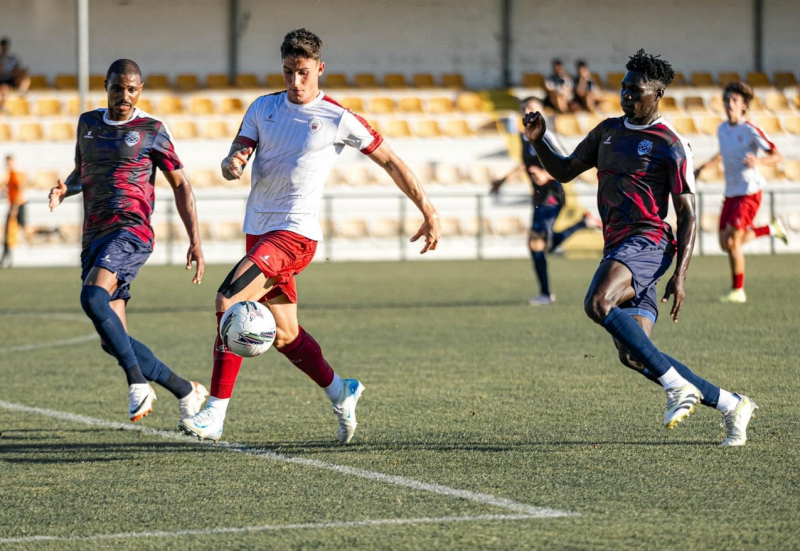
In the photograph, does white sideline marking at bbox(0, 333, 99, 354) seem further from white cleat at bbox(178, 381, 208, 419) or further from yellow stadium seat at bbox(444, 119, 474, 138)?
yellow stadium seat at bbox(444, 119, 474, 138)

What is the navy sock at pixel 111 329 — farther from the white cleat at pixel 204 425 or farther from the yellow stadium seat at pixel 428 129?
the yellow stadium seat at pixel 428 129

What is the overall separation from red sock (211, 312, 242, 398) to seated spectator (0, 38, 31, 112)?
20.9 meters

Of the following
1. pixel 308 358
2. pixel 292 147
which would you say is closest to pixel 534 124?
pixel 292 147

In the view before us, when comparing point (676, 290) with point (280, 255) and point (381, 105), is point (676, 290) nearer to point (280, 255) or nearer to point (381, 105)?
point (280, 255)

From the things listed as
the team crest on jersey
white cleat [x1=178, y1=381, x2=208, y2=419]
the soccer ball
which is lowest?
white cleat [x1=178, y1=381, x2=208, y2=419]

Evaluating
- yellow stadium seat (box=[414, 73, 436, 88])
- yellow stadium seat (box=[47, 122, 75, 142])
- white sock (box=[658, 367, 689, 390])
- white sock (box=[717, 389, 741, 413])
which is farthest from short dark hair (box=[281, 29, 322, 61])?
yellow stadium seat (box=[414, 73, 436, 88])

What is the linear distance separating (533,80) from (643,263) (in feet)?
71.2

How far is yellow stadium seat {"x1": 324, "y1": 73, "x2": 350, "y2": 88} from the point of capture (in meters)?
26.6

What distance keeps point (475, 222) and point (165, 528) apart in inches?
776

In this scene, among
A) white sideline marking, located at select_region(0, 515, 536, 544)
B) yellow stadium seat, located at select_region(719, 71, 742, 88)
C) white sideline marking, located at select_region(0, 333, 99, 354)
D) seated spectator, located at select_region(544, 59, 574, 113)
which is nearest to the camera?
white sideline marking, located at select_region(0, 515, 536, 544)

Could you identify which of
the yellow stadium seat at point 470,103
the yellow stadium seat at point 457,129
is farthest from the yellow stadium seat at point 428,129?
the yellow stadium seat at point 470,103

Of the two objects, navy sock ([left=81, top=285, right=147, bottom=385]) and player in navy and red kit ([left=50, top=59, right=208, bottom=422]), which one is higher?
player in navy and red kit ([left=50, top=59, right=208, bottom=422])

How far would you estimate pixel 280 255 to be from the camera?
5844 millimetres

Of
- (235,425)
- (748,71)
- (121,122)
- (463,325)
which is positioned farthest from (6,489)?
(748,71)
